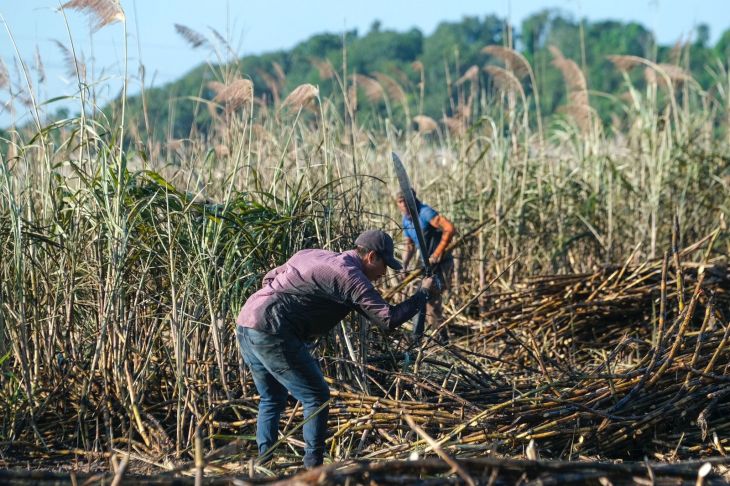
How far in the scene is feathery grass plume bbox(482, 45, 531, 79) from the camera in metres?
8.70

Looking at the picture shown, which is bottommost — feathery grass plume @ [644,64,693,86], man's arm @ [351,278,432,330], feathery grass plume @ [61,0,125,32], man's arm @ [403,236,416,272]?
man's arm @ [403,236,416,272]

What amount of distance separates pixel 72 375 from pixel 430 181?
4.14m

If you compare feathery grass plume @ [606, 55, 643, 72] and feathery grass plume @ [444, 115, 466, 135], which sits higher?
feathery grass plume @ [606, 55, 643, 72]

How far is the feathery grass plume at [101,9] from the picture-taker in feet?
15.7

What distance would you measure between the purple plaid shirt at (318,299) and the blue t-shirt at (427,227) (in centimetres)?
303

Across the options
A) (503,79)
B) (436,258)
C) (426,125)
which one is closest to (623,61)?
(503,79)

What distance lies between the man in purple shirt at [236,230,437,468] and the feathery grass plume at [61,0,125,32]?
4.95ft

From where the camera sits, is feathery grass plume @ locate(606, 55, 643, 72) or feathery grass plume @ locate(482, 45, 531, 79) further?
feathery grass plume @ locate(606, 55, 643, 72)

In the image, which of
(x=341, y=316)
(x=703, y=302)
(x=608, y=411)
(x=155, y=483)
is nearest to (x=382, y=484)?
(x=155, y=483)

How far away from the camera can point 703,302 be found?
267 inches

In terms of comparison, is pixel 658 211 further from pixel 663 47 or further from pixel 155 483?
pixel 663 47

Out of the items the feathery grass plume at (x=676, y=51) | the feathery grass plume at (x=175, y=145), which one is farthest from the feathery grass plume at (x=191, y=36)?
the feathery grass plume at (x=676, y=51)

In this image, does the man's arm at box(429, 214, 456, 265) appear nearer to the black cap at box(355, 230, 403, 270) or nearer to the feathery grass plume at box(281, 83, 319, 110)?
the feathery grass plume at box(281, 83, 319, 110)

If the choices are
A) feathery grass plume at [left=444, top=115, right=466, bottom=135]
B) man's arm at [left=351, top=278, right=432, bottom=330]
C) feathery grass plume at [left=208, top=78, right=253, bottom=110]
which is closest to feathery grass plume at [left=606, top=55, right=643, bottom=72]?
feathery grass plume at [left=444, top=115, right=466, bottom=135]
